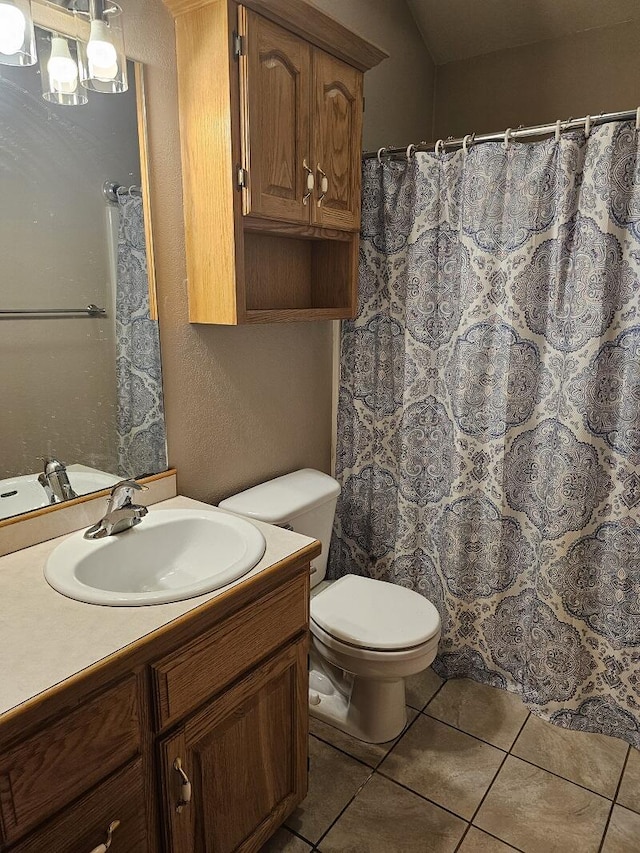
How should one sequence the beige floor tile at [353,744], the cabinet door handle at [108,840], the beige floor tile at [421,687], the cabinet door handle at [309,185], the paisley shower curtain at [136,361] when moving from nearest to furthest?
the cabinet door handle at [108,840] → the paisley shower curtain at [136,361] → the cabinet door handle at [309,185] → the beige floor tile at [353,744] → the beige floor tile at [421,687]

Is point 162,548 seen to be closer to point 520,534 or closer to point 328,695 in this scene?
point 328,695

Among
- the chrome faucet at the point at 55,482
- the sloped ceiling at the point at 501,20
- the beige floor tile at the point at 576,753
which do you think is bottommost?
the beige floor tile at the point at 576,753

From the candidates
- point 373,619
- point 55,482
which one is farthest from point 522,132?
point 55,482

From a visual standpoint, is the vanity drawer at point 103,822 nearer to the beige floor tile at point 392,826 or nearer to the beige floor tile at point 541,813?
the beige floor tile at point 392,826

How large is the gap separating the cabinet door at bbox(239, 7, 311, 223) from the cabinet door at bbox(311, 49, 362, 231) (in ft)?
0.19

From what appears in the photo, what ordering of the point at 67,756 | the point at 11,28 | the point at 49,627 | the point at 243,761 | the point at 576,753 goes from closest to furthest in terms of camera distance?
the point at 67,756
the point at 49,627
the point at 11,28
the point at 243,761
the point at 576,753

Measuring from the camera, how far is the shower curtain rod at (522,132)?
1649 mm

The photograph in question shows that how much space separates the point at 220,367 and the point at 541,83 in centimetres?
174

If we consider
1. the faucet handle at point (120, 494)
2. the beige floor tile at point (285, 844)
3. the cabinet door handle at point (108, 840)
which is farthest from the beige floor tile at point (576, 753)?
the faucet handle at point (120, 494)

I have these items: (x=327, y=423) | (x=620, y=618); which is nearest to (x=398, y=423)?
(x=327, y=423)

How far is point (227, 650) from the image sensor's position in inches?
47.1

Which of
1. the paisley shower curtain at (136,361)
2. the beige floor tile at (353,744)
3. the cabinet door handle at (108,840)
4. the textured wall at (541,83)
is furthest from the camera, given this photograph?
the textured wall at (541,83)

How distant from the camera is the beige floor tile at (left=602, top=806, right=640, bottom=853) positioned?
1.52 meters

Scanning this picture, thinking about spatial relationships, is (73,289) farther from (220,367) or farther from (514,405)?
(514,405)
